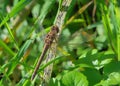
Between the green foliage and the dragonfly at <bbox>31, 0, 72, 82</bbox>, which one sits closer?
the dragonfly at <bbox>31, 0, 72, 82</bbox>

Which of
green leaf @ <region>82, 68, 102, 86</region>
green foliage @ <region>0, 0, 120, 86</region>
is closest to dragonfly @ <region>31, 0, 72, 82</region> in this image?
green foliage @ <region>0, 0, 120, 86</region>

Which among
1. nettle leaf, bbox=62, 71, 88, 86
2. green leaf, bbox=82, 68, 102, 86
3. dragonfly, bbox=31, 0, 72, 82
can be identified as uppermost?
dragonfly, bbox=31, 0, 72, 82

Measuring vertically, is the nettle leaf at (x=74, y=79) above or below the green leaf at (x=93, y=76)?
above

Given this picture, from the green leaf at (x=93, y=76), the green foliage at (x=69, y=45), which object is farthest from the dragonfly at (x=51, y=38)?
the green leaf at (x=93, y=76)

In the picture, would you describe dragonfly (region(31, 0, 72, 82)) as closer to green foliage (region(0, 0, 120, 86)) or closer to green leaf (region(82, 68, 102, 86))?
green foliage (region(0, 0, 120, 86))

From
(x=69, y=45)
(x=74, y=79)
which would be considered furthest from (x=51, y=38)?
(x=69, y=45)

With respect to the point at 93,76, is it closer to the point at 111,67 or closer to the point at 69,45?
the point at 111,67

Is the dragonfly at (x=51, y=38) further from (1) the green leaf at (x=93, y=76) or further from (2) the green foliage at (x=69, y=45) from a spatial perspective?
(1) the green leaf at (x=93, y=76)

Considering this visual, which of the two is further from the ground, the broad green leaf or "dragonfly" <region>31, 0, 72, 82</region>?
"dragonfly" <region>31, 0, 72, 82</region>

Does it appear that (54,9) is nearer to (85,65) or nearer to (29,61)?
(29,61)
